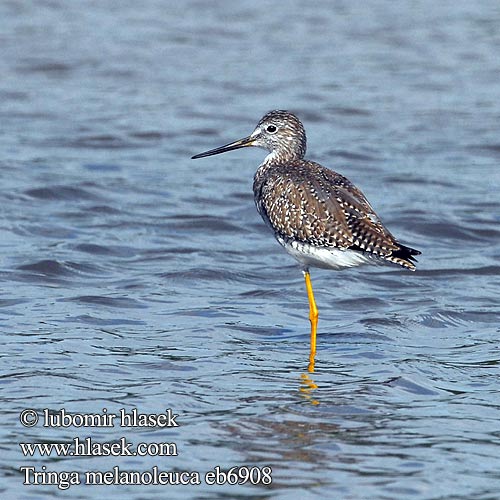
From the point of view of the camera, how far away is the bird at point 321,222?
349 inches

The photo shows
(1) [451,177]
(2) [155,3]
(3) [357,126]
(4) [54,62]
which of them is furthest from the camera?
(2) [155,3]

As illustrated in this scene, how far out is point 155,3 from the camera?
23.6 metres

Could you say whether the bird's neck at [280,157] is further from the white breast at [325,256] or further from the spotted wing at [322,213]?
the white breast at [325,256]

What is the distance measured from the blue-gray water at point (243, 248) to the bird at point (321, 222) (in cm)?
66

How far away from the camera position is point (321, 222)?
29.9 feet

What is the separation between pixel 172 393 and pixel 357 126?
393 inches

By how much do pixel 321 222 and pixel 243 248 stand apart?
318cm

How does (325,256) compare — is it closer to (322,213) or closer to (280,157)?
(322,213)

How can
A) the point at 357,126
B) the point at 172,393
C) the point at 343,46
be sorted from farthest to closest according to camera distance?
1. the point at 343,46
2. the point at 357,126
3. the point at 172,393

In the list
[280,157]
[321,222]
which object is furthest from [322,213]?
[280,157]

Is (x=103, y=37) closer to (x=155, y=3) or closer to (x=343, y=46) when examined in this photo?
(x=155, y=3)

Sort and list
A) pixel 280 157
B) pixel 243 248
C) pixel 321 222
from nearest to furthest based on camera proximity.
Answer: pixel 321 222, pixel 280 157, pixel 243 248

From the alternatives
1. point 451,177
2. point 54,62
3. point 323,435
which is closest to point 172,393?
point 323,435

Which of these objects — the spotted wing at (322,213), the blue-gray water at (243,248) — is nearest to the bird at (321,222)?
the spotted wing at (322,213)
